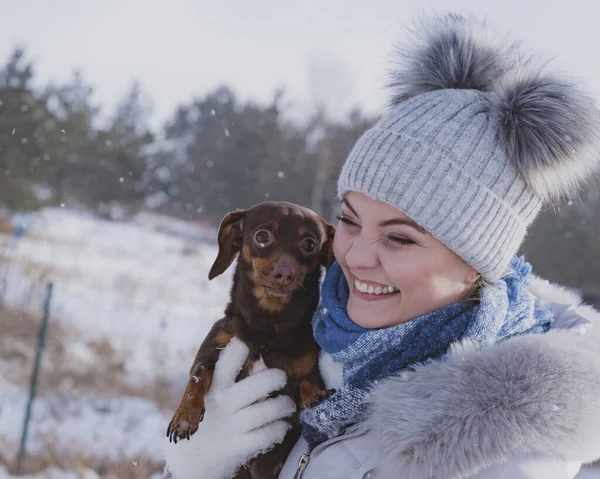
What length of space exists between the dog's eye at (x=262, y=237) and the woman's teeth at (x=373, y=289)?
571 millimetres

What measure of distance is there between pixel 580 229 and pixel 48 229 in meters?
16.4

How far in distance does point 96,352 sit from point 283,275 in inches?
262

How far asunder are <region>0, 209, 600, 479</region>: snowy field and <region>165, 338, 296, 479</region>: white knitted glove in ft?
11.6

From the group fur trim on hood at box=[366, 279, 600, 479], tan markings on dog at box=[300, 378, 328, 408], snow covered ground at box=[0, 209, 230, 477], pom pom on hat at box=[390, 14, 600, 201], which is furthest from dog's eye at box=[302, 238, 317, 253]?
snow covered ground at box=[0, 209, 230, 477]

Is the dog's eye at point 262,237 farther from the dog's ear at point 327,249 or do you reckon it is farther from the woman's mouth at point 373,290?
the woman's mouth at point 373,290

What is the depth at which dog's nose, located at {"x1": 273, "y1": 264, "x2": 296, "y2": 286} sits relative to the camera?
208 centimetres

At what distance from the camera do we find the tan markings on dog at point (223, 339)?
2164 mm

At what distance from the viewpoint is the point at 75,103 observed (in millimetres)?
20438

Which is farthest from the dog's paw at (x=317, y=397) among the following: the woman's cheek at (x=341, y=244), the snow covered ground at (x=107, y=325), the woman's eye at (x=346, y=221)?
the snow covered ground at (x=107, y=325)

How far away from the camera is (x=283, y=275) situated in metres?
2.08

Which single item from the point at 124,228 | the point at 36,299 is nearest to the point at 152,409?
the point at 36,299

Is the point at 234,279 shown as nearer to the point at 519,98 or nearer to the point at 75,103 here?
the point at 519,98

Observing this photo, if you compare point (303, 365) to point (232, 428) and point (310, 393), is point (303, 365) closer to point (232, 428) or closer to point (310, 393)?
point (310, 393)

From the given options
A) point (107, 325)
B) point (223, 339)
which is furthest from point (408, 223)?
point (107, 325)
